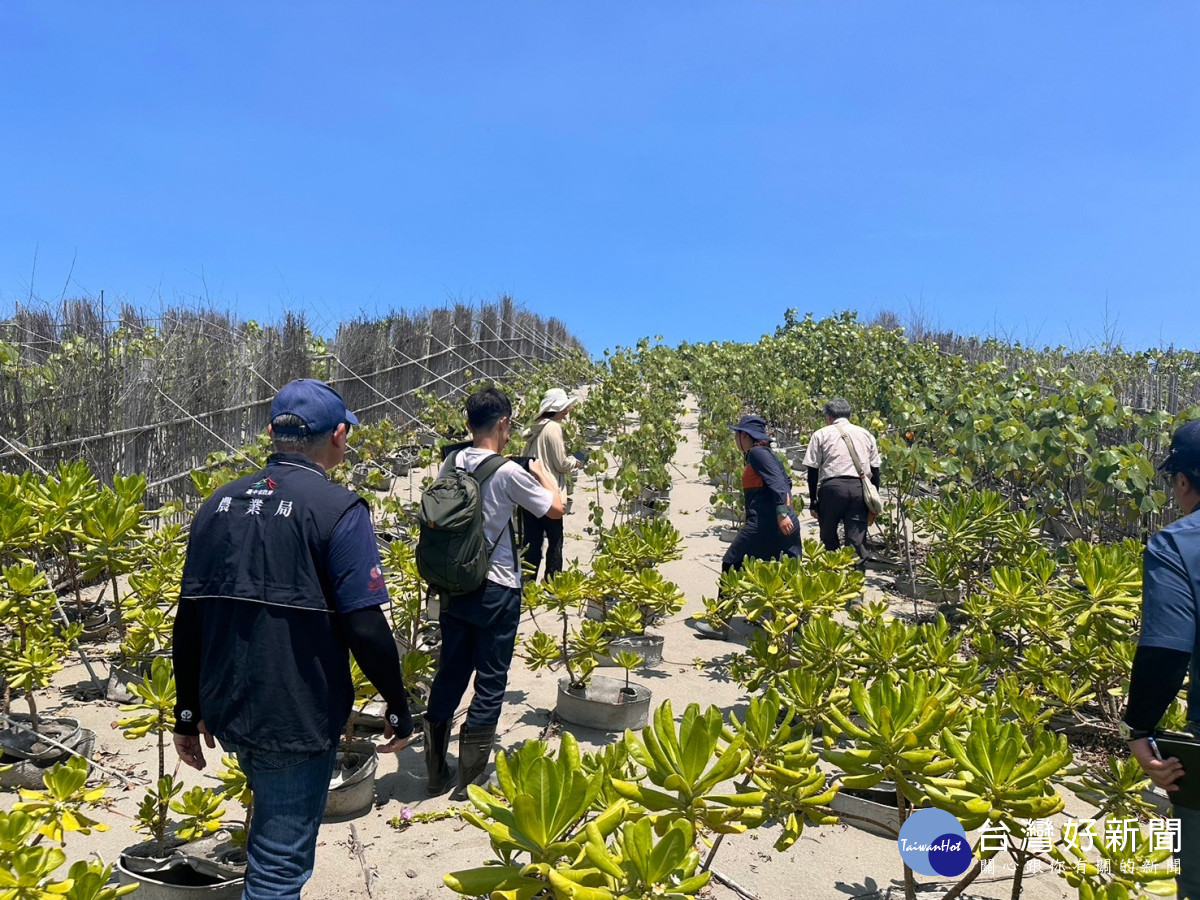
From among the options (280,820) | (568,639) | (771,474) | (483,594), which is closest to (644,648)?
(568,639)

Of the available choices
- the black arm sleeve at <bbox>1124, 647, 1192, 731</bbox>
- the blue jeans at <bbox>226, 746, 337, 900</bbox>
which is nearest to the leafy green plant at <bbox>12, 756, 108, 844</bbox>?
the blue jeans at <bbox>226, 746, 337, 900</bbox>

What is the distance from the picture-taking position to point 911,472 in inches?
280

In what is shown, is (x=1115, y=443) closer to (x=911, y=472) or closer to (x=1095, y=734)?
(x=911, y=472)

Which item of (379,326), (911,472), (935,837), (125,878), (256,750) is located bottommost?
(125,878)

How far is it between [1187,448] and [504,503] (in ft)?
6.91

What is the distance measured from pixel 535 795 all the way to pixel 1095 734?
357cm

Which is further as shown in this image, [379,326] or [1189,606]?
[379,326]

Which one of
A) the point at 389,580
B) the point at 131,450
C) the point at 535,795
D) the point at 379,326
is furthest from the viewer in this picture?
the point at 379,326

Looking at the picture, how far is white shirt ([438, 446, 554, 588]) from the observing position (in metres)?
3.13

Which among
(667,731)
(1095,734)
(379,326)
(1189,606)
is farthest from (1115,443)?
(379,326)

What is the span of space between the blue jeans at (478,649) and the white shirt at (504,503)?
61mm

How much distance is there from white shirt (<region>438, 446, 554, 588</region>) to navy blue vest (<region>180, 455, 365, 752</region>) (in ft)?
3.88

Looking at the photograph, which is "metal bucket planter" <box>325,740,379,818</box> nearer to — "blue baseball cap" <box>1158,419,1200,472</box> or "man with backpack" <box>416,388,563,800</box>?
"man with backpack" <box>416,388,563,800</box>

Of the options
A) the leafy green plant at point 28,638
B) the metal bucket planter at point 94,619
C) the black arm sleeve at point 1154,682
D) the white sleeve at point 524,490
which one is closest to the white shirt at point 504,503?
the white sleeve at point 524,490
